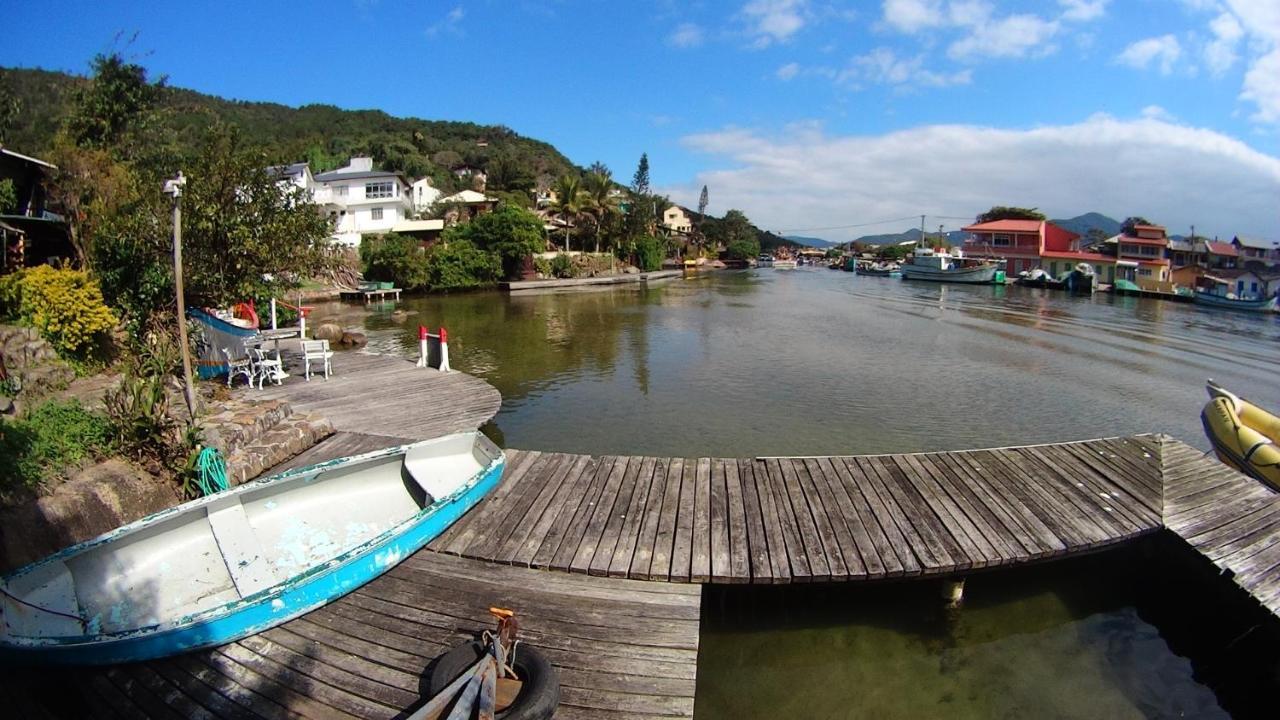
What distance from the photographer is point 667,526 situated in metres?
7.00

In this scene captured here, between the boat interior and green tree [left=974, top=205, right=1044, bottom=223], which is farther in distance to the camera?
green tree [left=974, top=205, right=1044, bottom=223]

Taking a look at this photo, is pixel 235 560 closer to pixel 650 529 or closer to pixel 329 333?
pixel 650 529

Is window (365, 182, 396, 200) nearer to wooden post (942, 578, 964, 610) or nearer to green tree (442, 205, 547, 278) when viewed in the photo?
green tree (442, 205, 547, 278)

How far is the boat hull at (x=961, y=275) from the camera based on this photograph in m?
68.4

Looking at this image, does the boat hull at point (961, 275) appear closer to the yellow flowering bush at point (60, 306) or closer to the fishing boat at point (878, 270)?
the fishing boat at point (878, 270)

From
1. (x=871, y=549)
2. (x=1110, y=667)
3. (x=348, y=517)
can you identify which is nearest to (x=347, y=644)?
(x=348, y=517)

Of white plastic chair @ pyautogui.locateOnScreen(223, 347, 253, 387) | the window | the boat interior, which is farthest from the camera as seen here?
the window

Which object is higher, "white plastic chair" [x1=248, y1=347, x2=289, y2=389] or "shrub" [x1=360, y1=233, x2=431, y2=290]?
"shrub" [x1=360, y1=233, x2=431, y2=290]

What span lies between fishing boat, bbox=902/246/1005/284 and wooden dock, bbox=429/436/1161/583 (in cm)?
6759

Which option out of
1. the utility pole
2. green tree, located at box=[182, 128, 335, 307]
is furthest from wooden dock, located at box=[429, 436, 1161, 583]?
green tree, located at box=[182, 128, 335, 307]

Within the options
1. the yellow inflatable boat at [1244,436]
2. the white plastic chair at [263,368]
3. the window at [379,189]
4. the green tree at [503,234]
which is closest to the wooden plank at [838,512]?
the yellow inflatable boat at [1244,436]

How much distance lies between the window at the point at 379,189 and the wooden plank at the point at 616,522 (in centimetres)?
5300

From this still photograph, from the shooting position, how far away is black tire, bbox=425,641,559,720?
3953 mm

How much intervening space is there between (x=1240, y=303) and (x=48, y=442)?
68351 millimetres
